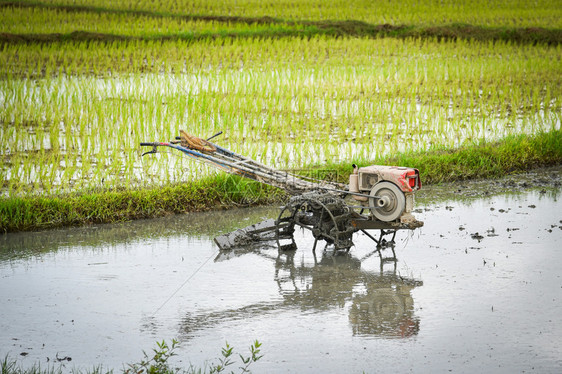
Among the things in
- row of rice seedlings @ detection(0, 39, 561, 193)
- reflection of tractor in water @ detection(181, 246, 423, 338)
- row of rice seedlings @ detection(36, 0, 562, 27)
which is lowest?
reflection of tractor in water @ detection(181, 246, 423, 338)

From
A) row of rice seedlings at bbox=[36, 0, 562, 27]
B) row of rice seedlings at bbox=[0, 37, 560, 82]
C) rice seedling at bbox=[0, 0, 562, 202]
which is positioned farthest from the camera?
row of rice seedlings at bbox=[36, 0, 562, 27]

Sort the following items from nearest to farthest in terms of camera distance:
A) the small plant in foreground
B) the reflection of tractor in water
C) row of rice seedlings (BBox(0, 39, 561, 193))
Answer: the small plant in foreground, the reflection of tractor in water, row of rice seedlings (BBox(0, 39, 561, 193))

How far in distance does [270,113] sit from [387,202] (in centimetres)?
403

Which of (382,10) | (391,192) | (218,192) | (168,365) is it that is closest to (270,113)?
(218,192)

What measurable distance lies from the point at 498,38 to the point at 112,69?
9.10 metres

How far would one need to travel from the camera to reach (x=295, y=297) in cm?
484

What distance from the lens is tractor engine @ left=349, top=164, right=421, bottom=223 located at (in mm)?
5457

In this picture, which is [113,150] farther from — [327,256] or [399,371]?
[399,371]

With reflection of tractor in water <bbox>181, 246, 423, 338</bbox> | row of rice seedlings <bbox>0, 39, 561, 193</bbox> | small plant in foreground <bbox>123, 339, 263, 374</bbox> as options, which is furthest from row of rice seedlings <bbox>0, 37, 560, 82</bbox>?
small plant in foreground <bbox>123, 339, 263, 374</bbox>

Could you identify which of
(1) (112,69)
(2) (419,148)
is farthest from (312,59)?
(2) (419,148)

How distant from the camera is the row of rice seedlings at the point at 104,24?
14609 millimetres

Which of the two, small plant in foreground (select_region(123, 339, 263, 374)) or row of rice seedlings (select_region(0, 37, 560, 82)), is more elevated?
row of rice seedlings (select_region(0, 37, 560, 82))

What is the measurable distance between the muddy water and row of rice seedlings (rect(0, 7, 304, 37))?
897 cm

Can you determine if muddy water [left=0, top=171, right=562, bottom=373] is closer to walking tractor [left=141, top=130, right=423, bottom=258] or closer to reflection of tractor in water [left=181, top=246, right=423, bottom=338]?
reflection of tractor in water [left=181, top=246, right=423, bottom=338]
